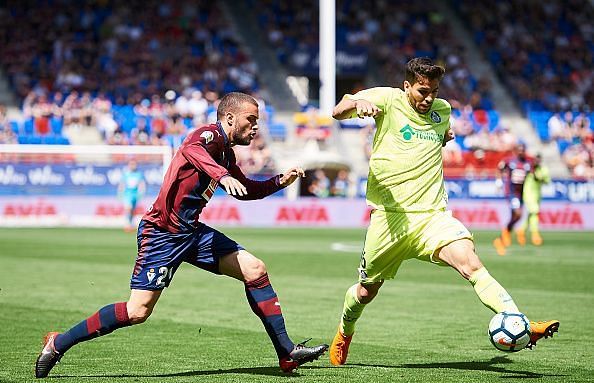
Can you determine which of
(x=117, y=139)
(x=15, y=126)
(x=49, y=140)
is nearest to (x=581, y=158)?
(x=117, y=139)

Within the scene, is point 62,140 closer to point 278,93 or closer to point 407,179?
point 278,93

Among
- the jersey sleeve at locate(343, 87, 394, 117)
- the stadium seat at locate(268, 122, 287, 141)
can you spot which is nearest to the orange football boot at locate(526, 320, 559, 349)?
the jersey sleeve at locate(343, 87, 394, 117)

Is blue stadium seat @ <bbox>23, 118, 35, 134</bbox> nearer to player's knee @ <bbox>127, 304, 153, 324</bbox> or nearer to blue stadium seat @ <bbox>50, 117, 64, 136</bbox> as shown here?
blue stadium seat @ <bbox>50, 117, 64, 136</bbox>

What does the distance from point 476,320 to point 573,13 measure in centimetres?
4097

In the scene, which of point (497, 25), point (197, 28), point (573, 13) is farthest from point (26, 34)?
point (573, 13)

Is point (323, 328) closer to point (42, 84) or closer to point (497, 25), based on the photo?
point (42, 84)

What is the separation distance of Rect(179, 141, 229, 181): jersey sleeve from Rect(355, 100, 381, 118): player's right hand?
43.1 inches

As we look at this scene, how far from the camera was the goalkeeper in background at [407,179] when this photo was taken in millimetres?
8281

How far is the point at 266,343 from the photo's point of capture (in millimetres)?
10062

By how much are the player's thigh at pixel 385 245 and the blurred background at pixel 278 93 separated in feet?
78.9

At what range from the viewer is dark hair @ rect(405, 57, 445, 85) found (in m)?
8.20

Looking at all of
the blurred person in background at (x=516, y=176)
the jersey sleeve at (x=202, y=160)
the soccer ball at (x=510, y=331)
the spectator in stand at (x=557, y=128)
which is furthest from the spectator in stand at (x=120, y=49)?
the soccer ball at (x=510, y=331)

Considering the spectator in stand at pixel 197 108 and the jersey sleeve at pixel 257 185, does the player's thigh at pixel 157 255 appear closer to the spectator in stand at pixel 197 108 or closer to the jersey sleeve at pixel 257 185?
the jersey sleeve at pixel 257 185

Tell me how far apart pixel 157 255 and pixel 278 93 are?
34529 mm
